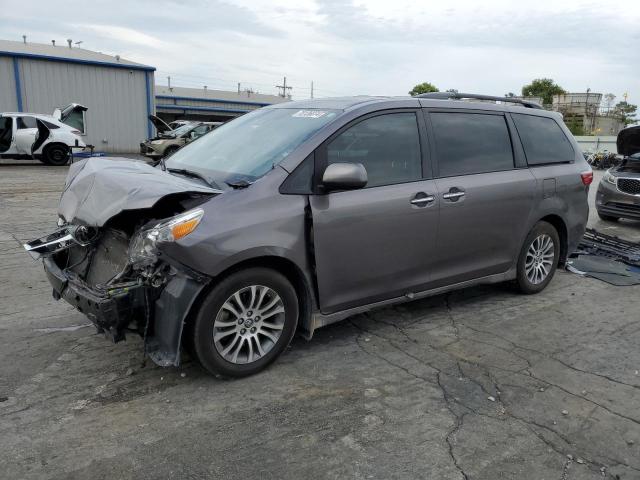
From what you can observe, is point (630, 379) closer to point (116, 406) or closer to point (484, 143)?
point (484, 143)

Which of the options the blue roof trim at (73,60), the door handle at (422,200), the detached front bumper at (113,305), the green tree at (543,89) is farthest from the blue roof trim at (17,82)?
the green tree at (543,89)

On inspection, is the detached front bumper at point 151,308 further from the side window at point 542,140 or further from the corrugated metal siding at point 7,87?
the corrugated metal siding at point 7,87

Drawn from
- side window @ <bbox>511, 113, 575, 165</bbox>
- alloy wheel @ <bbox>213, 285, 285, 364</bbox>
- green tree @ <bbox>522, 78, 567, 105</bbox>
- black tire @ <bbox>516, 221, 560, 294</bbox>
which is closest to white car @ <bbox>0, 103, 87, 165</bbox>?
side window @ <bbox>511, 113, 575, 165</bbox>

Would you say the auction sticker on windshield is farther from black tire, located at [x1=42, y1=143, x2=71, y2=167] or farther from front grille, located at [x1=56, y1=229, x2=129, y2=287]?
black tire, located at [x1=42, y1=143, x2=71, y2=167]

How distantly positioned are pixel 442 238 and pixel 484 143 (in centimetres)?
106

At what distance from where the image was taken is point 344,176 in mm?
3453

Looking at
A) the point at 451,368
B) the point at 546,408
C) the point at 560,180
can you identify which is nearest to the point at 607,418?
the point at 546,408

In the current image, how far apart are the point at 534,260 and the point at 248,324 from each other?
3.18 m

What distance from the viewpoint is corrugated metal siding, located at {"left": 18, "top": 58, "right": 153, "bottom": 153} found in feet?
78.0

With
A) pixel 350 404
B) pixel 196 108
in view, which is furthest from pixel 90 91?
pixel 350 404

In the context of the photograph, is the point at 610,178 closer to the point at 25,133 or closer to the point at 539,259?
the point at 539,259

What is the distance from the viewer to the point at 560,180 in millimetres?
5191

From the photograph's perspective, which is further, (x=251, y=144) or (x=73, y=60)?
(x=73, y=60)

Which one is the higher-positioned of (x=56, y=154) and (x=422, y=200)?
(x=422, y=200)
